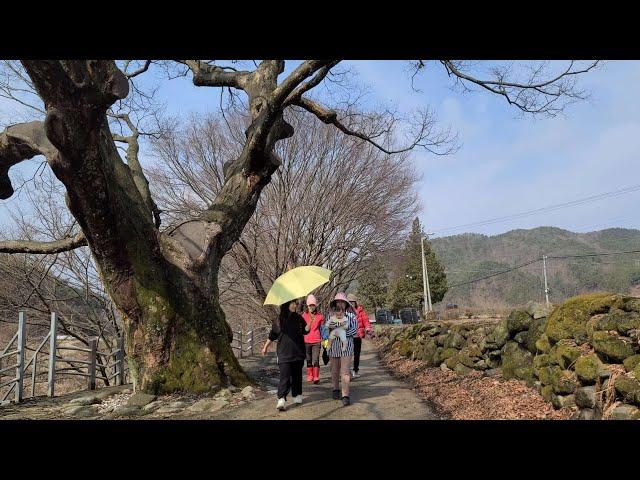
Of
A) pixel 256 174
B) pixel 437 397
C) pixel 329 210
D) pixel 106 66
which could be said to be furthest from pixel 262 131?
pixel 329 210

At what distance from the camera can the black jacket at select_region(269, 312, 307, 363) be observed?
657 cm

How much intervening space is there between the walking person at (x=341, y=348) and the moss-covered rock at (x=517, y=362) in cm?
248

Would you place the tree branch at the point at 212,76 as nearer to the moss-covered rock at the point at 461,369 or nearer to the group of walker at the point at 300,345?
the group of walker at the point at 300,345

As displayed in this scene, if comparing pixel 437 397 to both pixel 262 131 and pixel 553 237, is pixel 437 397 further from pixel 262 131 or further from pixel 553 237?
pixel 553 237

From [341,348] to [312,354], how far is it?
272 centimetres

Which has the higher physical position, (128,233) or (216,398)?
(128,233)

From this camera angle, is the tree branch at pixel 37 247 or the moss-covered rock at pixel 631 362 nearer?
the moss-covered rock at pixel 631 362

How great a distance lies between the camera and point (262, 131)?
766cm

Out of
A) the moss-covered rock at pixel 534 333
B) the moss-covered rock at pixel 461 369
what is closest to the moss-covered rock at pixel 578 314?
the moss-covered rock at pixel 534 333

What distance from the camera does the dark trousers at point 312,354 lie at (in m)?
9.38

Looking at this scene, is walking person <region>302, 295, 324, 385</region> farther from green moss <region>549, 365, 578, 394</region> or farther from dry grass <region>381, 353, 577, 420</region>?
green moss <region>549, 365, 578, 394</region>
